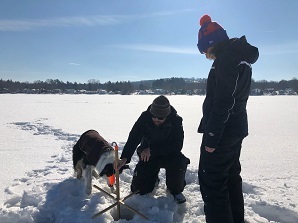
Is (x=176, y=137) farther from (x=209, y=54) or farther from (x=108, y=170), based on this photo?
(x=209, y=54)

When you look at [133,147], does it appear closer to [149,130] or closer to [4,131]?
[149,130]

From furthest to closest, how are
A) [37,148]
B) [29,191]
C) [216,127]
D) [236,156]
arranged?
[37,148] < [29,191] < [236,156] < [216,127]

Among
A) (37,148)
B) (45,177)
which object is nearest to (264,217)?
(45,177)

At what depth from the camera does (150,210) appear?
10.4 ft

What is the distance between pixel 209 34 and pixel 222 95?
1.84ft

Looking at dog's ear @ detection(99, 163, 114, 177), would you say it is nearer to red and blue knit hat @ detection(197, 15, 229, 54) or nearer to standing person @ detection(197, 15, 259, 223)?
standing person @ detection(197, 15, 259, 223)

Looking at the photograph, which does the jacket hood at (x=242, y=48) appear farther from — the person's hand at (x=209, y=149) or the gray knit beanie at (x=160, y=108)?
the gray knit beanie at (x=160, y=108)

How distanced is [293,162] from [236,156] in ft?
10.9

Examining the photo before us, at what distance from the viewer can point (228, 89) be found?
221 centimetres

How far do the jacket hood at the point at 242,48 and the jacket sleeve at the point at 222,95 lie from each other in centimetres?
12

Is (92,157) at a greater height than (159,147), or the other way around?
(159,147)

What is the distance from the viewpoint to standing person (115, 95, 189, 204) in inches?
137

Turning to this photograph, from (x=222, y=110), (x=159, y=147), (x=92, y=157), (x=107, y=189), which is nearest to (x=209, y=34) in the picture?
(x=222, y=110)

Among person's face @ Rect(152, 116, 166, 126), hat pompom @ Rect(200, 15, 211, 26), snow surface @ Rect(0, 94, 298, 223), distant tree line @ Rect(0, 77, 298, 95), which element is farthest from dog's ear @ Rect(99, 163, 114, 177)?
distant tree line @ Rect(0, 77, 298, 95)
